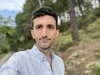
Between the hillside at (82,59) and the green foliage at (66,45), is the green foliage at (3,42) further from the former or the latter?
the hillside at (82,59)

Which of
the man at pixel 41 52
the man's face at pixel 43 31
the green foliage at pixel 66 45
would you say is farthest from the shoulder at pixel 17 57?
the green foliage at pixel 66 45

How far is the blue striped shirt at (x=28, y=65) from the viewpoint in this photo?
201 cm

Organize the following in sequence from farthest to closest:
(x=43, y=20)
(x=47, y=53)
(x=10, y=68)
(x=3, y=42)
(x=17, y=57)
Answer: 1. (x=3, y=42)
2. (x=47, y=53)
3. (x=43, y=20)
4. (x=17, y=57)
5. (x=10, y=68)

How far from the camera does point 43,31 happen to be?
2.34 meters

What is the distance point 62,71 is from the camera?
262 centimetres

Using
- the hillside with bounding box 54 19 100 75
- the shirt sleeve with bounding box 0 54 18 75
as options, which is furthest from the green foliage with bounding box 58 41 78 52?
the shirt sleeve with bounding box 0 54 18 75

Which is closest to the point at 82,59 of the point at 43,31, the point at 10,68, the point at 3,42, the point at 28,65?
the point at 43,31

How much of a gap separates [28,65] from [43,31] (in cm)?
34

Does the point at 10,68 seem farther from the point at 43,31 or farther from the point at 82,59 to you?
the point at 82,59

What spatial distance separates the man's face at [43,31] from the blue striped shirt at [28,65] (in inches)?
3.0

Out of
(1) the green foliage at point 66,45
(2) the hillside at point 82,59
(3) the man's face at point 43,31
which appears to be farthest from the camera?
(1) the green foliage at point 66,45

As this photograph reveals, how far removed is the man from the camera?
215cm

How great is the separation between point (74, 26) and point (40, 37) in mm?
14212

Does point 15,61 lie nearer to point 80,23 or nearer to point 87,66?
point 87,66
